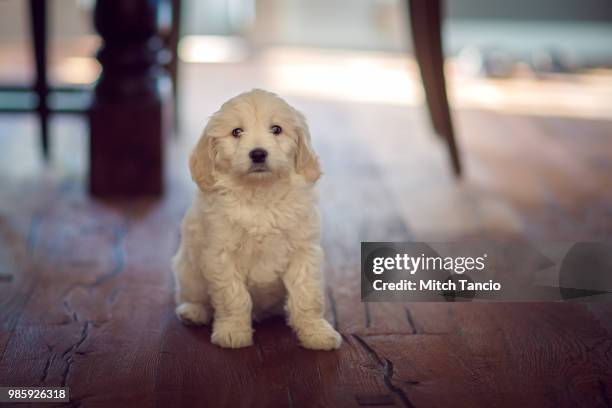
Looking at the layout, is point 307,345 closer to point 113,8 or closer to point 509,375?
point 509,375

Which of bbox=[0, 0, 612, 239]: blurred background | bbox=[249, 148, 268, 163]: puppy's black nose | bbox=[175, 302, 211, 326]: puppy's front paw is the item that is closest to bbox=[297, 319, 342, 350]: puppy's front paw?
bbox=[175, 302, 211, 326]: puppy's front paw

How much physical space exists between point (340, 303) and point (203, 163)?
1.41 feet

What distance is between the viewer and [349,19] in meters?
4.59

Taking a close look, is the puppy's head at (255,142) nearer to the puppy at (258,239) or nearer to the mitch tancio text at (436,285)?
the puppy at (258,239)

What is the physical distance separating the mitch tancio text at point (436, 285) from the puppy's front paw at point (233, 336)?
342 mm

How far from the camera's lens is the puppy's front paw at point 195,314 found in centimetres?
161

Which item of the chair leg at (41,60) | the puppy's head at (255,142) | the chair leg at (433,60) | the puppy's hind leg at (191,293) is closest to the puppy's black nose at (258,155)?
the puppy's head at (255,142)

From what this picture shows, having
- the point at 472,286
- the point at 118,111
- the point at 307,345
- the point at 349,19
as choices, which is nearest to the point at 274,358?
the point at 307,345

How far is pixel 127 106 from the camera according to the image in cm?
231

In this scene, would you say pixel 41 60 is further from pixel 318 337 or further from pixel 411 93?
pixel 411 93

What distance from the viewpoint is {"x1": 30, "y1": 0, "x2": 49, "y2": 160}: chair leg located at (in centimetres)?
250

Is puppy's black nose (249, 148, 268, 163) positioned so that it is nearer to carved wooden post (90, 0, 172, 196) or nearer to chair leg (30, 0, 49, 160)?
carved wooden post (90, 0, 172, 196)

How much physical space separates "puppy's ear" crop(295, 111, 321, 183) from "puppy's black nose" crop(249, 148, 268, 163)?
0.08 metres
